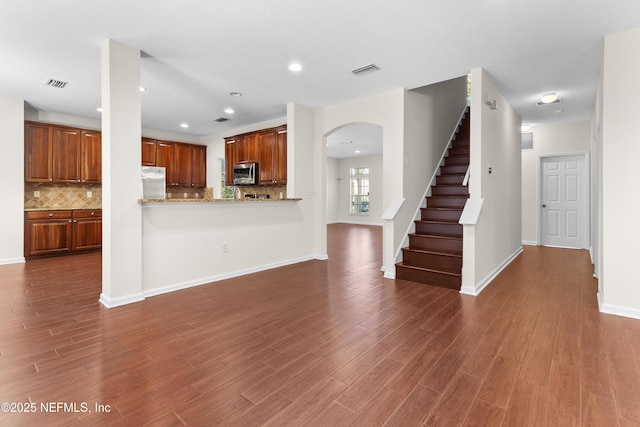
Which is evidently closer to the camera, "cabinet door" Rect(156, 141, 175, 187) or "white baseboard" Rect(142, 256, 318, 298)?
"white baseboard" Rect(142, 256, 318, 298)

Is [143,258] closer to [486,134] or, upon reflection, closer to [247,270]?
[247,270]

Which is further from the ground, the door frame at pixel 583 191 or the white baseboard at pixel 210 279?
the door frame at pixel 583 191

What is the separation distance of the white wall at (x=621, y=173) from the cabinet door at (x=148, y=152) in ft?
26.1

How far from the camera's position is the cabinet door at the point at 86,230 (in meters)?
6.16

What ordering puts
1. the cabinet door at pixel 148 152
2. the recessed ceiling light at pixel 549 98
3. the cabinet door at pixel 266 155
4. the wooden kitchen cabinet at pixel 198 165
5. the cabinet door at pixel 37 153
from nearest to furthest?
the recessed ceiling light at pixel 549 98 < the cabinet door at pixel 37 153 < the cabinet door at pixel 266 155 < the cabinet door at pixel 148 152 < the wooden kitchen cabinet at pixel 198 165

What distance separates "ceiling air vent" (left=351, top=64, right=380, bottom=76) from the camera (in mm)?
3953

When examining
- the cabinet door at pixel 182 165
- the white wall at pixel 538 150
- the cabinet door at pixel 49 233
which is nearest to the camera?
the cabinet door at pixel 49 233

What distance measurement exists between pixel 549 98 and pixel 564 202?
10.2 ft

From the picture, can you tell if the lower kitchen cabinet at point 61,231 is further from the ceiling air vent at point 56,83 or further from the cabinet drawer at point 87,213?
the ceiling air vent at point 56,83

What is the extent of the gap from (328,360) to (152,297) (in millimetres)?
2407

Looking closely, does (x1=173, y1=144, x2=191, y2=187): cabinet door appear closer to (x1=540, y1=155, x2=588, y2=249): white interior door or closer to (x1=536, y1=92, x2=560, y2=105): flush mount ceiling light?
(x1=536, y1=92, x2=560, y2=105): flush mount ceiling light

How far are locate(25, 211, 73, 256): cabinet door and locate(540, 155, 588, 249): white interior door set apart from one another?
9.89 metres

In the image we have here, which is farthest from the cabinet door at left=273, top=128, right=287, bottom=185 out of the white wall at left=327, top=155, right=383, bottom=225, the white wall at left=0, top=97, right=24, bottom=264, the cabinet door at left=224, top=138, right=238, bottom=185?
the white wall at left=327, top=155, right=383, bottom=225

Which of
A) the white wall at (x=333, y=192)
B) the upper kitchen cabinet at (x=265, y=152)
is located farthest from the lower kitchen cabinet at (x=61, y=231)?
the white wall at (x=333, y=192)
